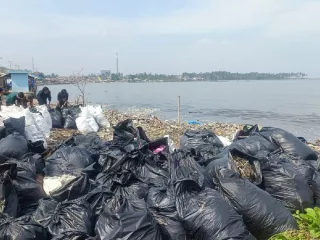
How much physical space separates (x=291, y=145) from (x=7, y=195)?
325 cm

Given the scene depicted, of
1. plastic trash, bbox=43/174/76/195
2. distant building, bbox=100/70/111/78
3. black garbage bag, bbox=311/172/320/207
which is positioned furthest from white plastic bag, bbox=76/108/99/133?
distant building, bbox=100/70/111/78

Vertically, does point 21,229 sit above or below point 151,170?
below

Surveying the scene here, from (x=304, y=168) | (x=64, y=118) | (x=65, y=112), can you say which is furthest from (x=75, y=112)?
(x=304, y=168)

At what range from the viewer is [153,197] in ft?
9.81

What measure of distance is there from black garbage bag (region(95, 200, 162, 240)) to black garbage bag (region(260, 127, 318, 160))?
2430mm

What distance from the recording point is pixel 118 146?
4375 millimetres

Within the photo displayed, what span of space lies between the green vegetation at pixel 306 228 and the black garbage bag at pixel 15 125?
397 cm

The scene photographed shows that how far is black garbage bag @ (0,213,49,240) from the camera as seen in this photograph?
245 centimetres

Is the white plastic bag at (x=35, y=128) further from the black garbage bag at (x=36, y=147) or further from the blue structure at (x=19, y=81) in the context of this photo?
the blue structure at (x=19, y=81)

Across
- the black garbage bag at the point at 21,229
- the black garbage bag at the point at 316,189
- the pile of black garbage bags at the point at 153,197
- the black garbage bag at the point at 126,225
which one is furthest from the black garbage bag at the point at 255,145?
the black garbage bag at the point at 21,229

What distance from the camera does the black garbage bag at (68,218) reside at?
2.62 metres

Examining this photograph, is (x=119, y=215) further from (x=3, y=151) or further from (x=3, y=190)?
(x=3, y=151)

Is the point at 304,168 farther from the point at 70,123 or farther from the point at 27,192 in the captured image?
the point at 70,123

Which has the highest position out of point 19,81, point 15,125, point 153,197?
point 19,81
